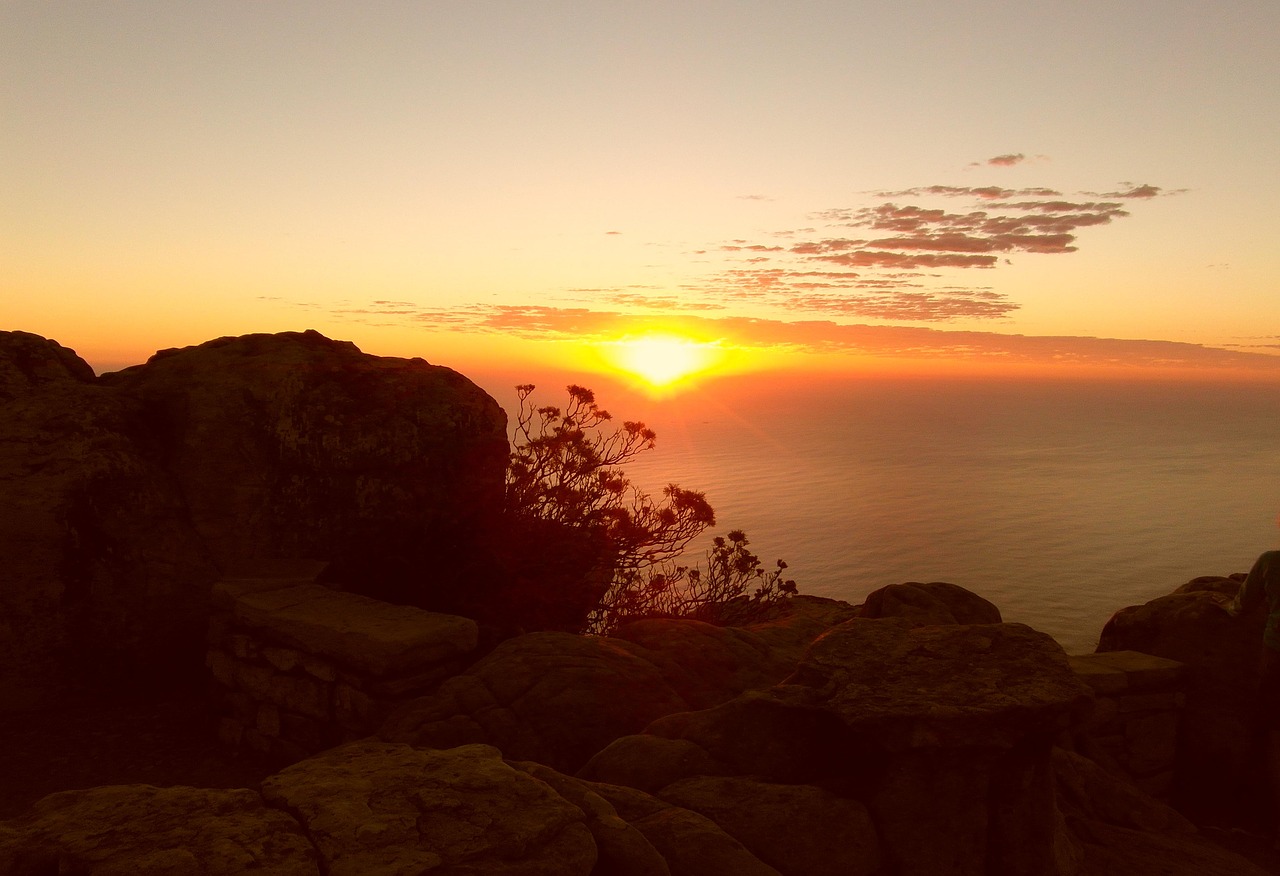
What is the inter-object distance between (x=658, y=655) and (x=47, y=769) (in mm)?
6437

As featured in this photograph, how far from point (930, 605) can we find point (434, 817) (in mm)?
8349

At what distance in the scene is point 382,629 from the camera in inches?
312

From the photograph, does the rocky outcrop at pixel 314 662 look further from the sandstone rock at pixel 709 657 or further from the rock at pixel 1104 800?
the rock at pixel 1104 800

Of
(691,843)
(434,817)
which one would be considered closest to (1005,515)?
(691,843)

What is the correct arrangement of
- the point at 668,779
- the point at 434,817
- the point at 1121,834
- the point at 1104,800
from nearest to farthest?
1. the point at 434,817
2. the point at 668,779
3. the point at 1121,834
4. the point at 1104,800

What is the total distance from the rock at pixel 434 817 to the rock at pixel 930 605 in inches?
284

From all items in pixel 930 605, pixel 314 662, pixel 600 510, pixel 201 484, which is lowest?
pixel 314 662

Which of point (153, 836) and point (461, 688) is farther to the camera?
point (461, 688)

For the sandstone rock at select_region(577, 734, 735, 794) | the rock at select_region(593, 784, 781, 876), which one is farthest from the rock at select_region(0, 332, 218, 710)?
the rock at select_region(593, 784, 781, 876)

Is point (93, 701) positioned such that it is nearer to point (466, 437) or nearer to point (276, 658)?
point (276, 658)

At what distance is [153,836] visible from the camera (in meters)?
3.68

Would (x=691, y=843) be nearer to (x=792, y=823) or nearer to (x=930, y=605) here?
(x=792, y=823)

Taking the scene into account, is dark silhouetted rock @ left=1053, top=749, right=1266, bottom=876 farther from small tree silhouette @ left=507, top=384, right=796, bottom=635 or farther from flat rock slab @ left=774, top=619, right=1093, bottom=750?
small tree silhouette @ left=507, top=384, right=796, bottom=635

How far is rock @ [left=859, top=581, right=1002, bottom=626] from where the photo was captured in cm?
1042
